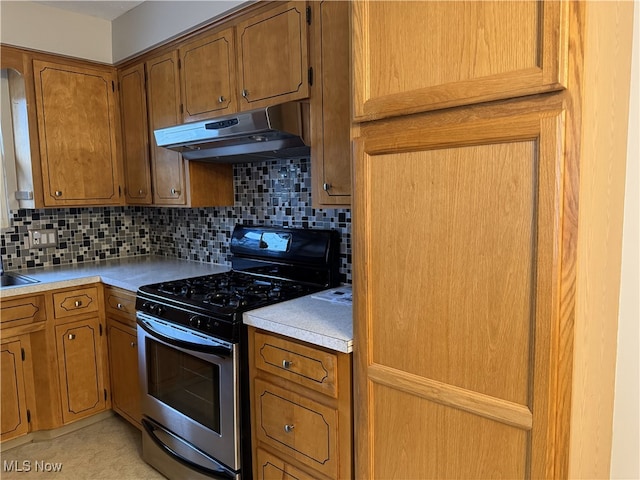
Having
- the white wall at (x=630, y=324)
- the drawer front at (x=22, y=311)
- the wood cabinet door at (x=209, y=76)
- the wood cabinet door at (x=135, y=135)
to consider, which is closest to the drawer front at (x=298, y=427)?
the white wall at (x=630, y=324)

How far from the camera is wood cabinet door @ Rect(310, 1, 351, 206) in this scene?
5.69 feet

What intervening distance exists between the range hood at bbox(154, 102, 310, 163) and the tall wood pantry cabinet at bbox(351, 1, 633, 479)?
58 centimetres

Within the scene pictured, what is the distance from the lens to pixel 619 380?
4.56 feet

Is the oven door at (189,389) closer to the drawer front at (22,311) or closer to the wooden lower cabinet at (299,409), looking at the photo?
the wooden lower cabinet at (299,409)

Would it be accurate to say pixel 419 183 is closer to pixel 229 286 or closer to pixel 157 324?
pixel 229 286

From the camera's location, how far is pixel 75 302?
2578 millimetres

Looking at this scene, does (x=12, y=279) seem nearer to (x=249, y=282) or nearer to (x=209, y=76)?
(x=249, y=282)

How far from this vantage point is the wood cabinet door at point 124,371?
2.50m

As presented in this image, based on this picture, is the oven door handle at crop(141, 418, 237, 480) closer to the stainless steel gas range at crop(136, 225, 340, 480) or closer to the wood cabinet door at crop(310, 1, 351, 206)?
the stainless steel gas range at crop(136, 225, 340, 480)

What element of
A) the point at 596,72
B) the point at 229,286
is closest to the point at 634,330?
the point at 596,72

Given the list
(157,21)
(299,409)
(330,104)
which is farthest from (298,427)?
(157,21)

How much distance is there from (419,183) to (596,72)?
1.52ft

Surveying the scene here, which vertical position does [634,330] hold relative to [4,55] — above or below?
below

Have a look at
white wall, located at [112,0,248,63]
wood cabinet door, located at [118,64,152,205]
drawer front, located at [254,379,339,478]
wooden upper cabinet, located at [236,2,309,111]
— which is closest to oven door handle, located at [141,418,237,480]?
drawer front, located at [254,379,339,478]
